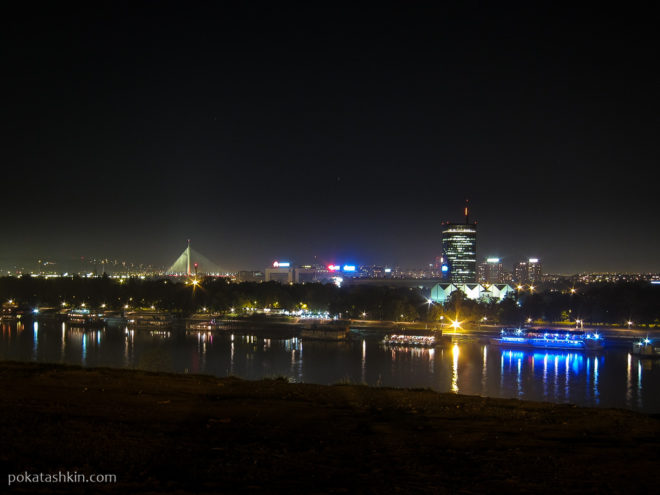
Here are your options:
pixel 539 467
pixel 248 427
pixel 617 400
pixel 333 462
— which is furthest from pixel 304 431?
pixel 617 400

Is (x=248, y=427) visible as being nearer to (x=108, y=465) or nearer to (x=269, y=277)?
(x=108, y=465)

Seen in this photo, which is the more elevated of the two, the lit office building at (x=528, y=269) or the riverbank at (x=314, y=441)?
the lit office building at (x=528, y=269)

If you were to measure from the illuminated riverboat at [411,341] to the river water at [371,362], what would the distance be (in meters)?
0.69

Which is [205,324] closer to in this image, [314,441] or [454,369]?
[454,369]

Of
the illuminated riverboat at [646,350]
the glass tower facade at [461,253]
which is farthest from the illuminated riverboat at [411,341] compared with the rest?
the glass tower facade at [461,253]

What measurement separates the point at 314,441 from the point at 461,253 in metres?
67.3

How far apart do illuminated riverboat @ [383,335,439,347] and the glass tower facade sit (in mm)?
44251

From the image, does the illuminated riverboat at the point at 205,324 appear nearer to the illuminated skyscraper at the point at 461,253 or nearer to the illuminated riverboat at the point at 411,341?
the illuminated riverboat at the point at 411,341

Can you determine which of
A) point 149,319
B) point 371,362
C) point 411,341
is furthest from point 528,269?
point 371,362

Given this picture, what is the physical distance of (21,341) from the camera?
21.6 meters

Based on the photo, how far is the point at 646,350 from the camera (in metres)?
21.7

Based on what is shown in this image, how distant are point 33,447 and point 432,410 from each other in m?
2.58

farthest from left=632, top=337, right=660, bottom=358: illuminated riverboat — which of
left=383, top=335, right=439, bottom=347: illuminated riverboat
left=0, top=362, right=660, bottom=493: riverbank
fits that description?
left=0, top=362, right=660, bottom=493: riverbank

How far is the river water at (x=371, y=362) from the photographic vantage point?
14.6m
